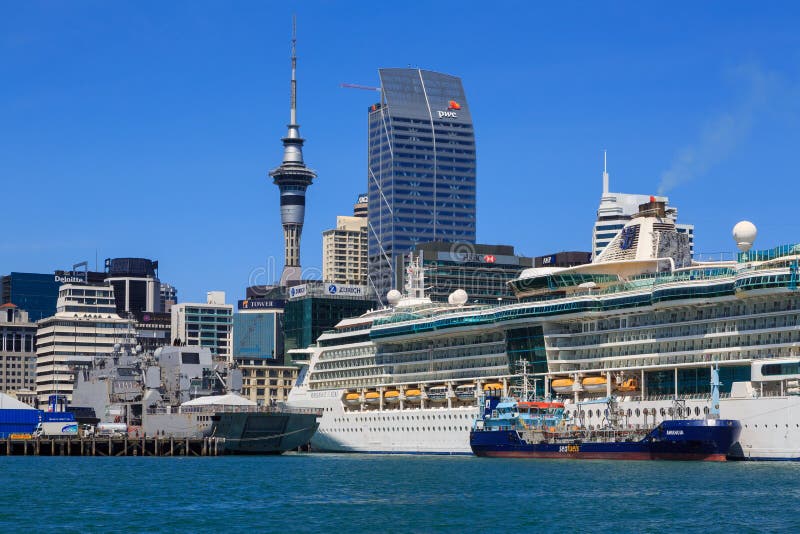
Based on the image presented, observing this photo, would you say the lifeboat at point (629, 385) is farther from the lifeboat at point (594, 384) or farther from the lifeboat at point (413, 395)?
the lifeboat at point (413, 395)

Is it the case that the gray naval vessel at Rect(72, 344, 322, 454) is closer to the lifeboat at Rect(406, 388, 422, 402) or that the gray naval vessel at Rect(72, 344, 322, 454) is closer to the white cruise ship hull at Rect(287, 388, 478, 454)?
the white cruise ship hull at Rect(287, 388, 478, 454)

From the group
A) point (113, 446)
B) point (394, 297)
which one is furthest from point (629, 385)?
point (113, 446)

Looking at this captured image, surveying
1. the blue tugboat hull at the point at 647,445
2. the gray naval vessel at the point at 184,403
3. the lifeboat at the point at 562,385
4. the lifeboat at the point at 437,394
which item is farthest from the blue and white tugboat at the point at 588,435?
the gray naval vessel at the point at 184,403

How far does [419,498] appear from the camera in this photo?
80.2 m

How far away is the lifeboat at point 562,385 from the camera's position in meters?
126

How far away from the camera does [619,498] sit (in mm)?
77750

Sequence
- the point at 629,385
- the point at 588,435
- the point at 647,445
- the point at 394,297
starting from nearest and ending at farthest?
the point at 647,445
the point at 588,435
the point at 629,385
the point at 394,297

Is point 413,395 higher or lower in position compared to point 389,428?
higher

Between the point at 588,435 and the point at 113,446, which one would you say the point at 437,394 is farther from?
the point at 113,446

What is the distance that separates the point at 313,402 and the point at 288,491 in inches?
3008

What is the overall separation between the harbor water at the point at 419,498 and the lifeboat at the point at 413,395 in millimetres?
31031

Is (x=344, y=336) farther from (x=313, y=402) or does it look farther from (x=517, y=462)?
(x=517, y=462)

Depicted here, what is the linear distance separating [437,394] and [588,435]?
30040 millimetres

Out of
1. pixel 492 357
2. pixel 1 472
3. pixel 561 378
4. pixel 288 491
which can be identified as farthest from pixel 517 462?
pixel 1 472
